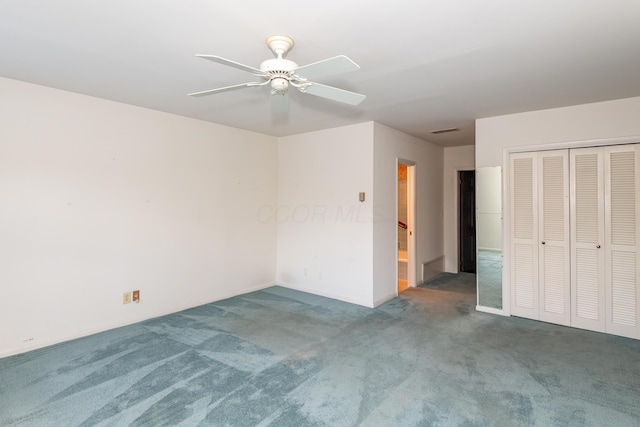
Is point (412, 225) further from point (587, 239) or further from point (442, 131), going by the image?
point (587, 239)

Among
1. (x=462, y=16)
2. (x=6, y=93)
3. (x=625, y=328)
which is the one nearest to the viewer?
(x=462, y=16)

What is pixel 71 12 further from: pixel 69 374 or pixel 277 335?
pixel 277 335

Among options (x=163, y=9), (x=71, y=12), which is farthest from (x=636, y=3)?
(x=71, y=12)

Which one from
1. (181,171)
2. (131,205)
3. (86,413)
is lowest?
(86,413)

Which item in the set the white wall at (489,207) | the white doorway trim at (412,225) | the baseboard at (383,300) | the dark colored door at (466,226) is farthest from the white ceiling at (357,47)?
the dark colored door at (466,226)

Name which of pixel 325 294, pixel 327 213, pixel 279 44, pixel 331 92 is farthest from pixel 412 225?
pixel 279 44

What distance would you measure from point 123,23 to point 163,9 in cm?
36

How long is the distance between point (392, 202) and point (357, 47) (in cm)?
289

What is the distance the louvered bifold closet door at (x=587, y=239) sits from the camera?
3.59 metres

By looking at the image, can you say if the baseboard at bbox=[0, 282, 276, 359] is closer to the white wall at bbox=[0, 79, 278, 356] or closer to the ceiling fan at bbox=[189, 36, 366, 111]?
the white wall at bbox=[0, 79, 278, 356]

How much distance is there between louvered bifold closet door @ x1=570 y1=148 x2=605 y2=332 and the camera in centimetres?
359

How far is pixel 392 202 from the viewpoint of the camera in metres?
4.89

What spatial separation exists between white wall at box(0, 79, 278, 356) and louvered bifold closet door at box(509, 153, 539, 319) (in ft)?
12.2

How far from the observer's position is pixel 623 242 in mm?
3486
